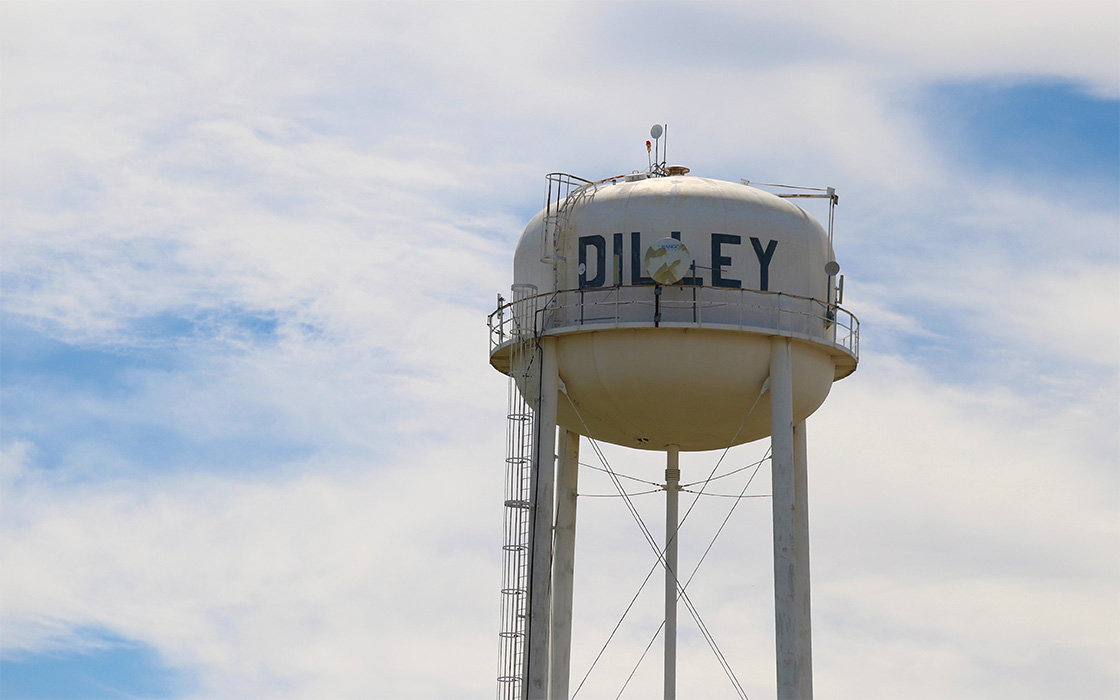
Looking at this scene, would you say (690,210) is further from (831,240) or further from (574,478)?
(574,478)

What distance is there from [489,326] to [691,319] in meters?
4.60

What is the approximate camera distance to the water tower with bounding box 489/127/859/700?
3612cm

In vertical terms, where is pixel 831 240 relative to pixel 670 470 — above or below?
above

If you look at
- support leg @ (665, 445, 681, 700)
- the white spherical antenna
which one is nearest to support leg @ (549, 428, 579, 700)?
support leg @ (665, 445, 681, 700)

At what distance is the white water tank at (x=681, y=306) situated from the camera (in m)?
36.2

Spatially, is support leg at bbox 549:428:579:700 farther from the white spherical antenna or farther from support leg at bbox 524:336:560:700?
the white spherical antenna

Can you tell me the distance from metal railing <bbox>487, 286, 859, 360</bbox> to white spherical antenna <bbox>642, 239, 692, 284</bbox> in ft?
1.00

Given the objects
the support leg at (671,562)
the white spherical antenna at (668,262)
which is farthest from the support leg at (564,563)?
the white spherical antenna at (668,262)

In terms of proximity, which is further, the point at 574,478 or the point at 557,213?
the point at 574,478

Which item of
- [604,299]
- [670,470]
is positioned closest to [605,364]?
[604,299]

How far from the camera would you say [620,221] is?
3700 centimetres

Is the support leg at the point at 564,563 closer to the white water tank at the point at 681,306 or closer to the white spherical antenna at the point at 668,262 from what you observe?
the white water tank at the point at 681,306

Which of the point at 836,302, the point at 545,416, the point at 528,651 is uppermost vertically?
the point at 836,302

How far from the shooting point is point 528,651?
3650cm
